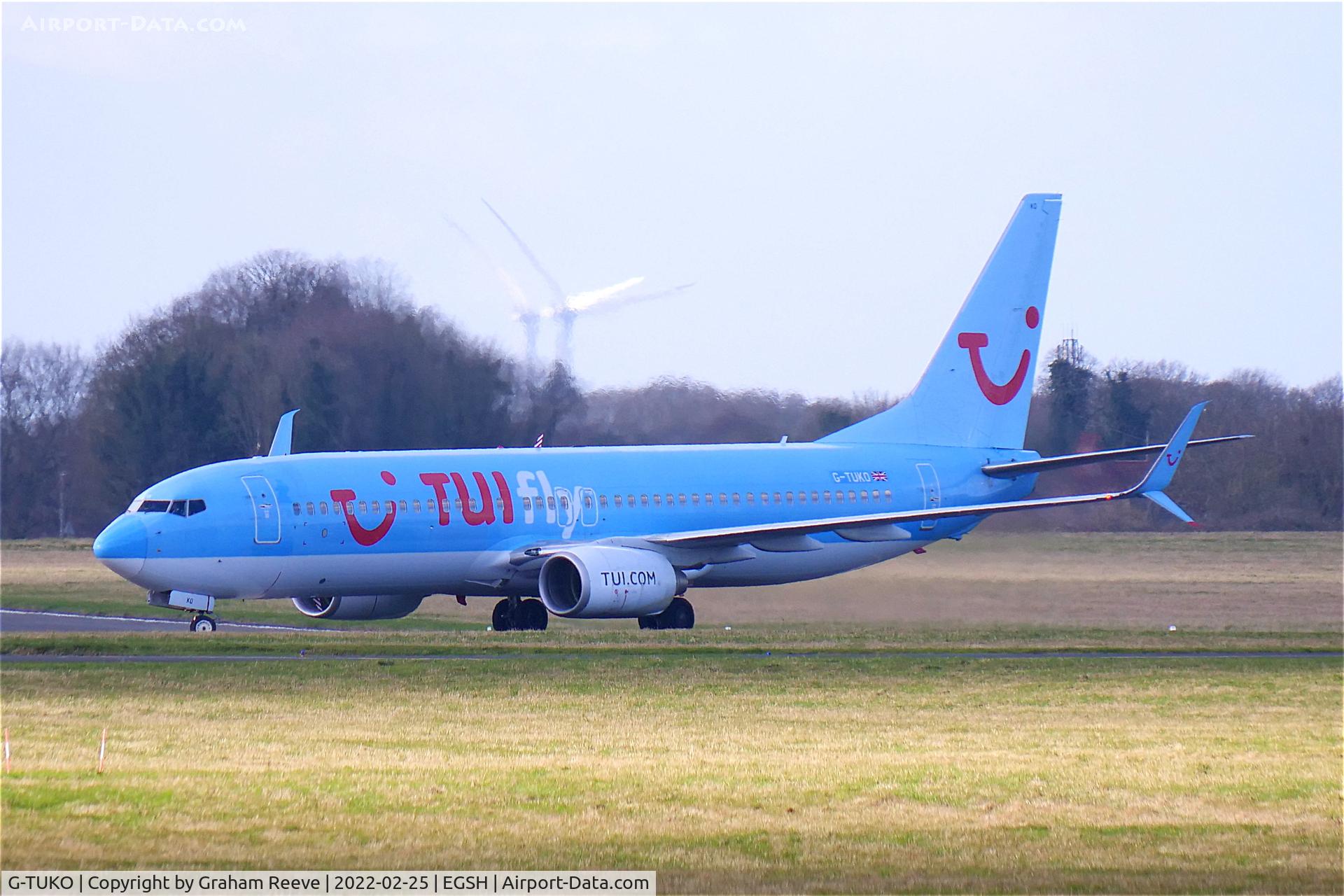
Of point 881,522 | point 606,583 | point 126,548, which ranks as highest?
point 881,522

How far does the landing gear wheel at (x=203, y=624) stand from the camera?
27.8 metres

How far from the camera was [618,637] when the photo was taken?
27844mm

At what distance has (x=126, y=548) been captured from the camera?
26797 mm

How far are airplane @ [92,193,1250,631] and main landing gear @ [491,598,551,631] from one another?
4 centimetres

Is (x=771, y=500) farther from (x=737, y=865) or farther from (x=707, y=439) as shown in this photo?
(x=737, y=865)

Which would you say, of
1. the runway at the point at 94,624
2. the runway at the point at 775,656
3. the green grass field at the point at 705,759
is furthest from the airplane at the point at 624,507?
the runway at the point at 775,656

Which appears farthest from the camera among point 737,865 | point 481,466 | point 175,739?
point 481,466

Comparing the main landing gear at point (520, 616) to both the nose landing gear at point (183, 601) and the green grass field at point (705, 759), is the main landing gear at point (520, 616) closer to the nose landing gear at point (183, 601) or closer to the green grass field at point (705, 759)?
the green grass field at point (705, 759)

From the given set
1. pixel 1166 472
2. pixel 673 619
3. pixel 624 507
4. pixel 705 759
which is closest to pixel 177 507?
pixel 624 507

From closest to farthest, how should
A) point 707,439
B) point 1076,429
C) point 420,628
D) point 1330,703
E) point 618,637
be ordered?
1. point 1330,703
2. point 618,637
3. point 420,628
4. point 707,439
5. point 1076,429

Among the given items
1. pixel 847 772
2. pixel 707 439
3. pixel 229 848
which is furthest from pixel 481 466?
pixel 229 848

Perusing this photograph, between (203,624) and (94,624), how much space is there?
16.1ft

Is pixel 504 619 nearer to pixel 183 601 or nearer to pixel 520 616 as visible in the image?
pixel 520 616

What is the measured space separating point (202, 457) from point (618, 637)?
29.0 meters
